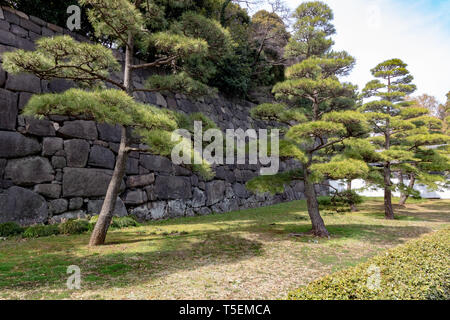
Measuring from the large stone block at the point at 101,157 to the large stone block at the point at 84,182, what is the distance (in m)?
0.17

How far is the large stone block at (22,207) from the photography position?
4.96 meters

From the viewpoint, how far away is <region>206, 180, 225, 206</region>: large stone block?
9.53 m

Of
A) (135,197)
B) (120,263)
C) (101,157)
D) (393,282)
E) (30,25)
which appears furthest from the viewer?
(135,197)

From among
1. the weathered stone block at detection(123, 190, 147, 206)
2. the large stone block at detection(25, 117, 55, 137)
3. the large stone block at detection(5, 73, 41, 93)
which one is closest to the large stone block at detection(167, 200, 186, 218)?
the weathered stone block at detection(123, 190, 147, 206)

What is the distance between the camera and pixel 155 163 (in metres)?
7.87

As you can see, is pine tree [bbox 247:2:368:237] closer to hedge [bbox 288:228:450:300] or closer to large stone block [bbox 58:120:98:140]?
hedge [bbox 288:228:450:300]

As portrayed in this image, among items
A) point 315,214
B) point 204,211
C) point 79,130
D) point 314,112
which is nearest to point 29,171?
point 79,130

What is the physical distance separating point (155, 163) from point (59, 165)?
265 centimetres

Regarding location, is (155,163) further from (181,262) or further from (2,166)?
(181,262)

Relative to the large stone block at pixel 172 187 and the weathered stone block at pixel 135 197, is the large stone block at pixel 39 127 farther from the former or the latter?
the large stone block at pixel 172 187

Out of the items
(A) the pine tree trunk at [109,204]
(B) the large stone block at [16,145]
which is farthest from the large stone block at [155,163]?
(A) the pine tree trunk at [109,204]
